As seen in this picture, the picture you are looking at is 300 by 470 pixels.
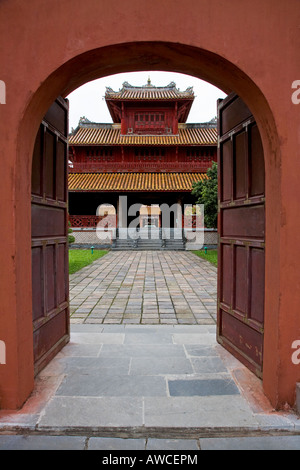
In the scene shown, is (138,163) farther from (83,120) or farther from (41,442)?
(41,442)

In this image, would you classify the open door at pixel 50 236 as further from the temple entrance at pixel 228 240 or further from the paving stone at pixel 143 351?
the paving stone at pixel 143 351

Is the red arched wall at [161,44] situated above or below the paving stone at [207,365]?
above

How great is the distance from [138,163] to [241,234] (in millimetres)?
19821

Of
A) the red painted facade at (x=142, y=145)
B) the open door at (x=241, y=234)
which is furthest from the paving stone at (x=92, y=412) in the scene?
the red painted facade at (x=142, y=145)

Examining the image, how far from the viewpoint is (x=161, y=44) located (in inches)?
93.0

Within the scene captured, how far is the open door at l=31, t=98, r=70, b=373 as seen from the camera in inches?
110

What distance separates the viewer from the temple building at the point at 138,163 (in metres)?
20.5

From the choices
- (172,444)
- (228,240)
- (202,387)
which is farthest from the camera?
(228,240)

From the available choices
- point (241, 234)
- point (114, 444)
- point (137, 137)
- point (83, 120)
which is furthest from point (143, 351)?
point (83, 120)

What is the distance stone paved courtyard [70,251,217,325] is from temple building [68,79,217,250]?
10797 mm

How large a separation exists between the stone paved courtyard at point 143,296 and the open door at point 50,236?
1.40 m

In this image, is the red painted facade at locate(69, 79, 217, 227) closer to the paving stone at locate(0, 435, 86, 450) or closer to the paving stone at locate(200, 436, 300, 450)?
the paving stone at locate(0, 435, 86, 450)

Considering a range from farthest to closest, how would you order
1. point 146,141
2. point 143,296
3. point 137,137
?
point 137,137, point 146,141, point 143,296

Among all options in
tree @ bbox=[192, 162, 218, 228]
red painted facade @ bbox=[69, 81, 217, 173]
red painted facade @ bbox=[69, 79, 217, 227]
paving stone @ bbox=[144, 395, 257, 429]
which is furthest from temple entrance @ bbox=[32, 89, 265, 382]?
red painted facade @ bbox=[69, 81, 217, 173]
